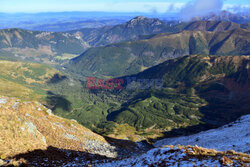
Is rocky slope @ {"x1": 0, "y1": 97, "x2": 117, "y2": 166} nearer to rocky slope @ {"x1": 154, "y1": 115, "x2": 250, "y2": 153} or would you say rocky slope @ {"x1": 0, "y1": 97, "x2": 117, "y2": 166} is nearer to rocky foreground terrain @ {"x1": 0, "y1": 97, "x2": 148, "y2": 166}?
rocky foreground terrain @ {"x1": 0, "y1": 97, "x2": 148, "y2": 166}

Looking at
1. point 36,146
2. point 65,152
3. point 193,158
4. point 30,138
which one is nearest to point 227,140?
point 193,158

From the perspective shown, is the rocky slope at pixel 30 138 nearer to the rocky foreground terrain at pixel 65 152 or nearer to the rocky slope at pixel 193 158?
the rocky foreground terrain at pixel 65 152

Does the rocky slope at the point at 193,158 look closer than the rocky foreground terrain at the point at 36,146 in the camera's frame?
Yes

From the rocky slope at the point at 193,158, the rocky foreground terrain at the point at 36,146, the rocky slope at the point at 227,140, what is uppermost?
the rocky slope at the point at 193,158

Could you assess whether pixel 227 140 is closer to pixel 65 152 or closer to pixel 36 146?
pixel 65 152

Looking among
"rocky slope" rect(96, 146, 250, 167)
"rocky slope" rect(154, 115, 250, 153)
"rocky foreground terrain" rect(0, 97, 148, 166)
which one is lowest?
"rocky slope" rect(154, 115, 250, 153)

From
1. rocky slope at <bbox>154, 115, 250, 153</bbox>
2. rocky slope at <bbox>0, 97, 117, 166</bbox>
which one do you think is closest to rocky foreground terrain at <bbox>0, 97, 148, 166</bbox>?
rocky slope at <bbox>0, 97, 117, 166</bbox>

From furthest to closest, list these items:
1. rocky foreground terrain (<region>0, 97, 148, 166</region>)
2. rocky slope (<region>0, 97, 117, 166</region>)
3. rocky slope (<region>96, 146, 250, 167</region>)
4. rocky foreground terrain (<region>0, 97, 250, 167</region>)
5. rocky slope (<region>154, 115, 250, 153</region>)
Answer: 1. rocky slope (<region>154, 115, 250, 153</region>)
2. rocky slope (<region>0, 97, 117, 166</region>)
3. rocky foreground terrain (<region>0, 97, 148, 166</region>)
4. rocky foreground terrain (<region>0, 97, 250, 167</region>)
5. rocky slope (<region>96, 146, 250, 167</region>)

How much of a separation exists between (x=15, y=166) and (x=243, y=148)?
246 feet

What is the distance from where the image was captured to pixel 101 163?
148ft

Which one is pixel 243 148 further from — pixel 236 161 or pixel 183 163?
pixel 183 163

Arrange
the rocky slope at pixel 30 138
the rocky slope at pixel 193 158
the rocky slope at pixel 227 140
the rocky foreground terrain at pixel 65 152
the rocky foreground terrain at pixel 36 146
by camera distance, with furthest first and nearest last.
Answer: the rocky slope at pixel 227 140, the rocky slope at pixel 30 138, the rocky foreground terrain at pixel 36 146, the rocky foreground terrain at pixel 65 152, the rocky slope at pixel 193 158

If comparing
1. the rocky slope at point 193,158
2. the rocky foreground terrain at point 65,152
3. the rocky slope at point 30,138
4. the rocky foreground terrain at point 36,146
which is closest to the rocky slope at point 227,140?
the rocky foreground terrain at point 65,152

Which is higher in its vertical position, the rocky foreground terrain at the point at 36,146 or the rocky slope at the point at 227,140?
the rocky foreground terrain at the point at 36,146
